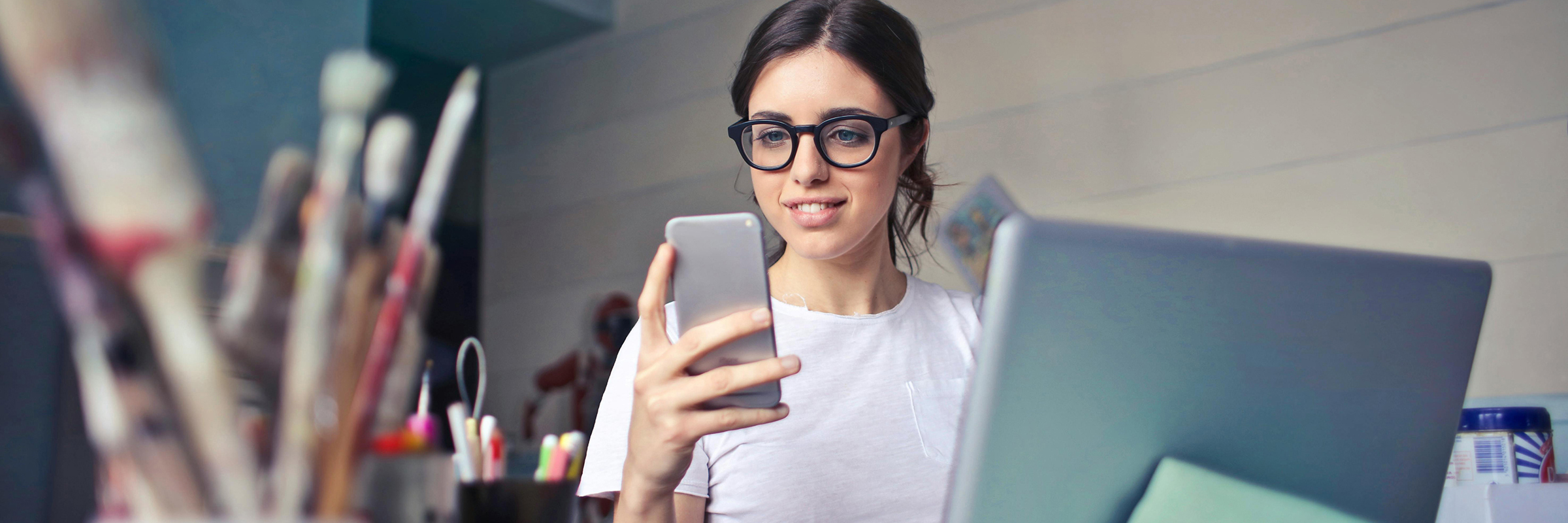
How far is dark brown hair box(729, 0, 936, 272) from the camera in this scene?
3.98ft

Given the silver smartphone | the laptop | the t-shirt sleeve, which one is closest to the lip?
the t-shirt sleeve

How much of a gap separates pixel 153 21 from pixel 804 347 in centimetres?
98

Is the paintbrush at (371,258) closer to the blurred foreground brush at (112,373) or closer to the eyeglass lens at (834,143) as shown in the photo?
the blurred foreground brush at (112,373)

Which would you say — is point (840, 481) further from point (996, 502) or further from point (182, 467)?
point (182, 467)

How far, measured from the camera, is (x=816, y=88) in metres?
1.18

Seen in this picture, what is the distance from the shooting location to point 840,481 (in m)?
1.13

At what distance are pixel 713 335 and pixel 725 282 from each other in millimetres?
53

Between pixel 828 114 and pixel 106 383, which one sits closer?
pixel 106 383

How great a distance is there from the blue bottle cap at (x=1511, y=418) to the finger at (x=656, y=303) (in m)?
0.95

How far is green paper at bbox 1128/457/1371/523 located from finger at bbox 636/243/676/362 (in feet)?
1.33

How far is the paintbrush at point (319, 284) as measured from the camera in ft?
0.94

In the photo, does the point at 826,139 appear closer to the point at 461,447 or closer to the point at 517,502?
the point at 461,447

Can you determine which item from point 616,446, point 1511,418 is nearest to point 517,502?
point 616,446

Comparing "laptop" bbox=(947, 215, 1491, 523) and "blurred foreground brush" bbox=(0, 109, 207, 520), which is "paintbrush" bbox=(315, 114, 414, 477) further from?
"laptop" bbox=(947, 215, 1491, 523)
